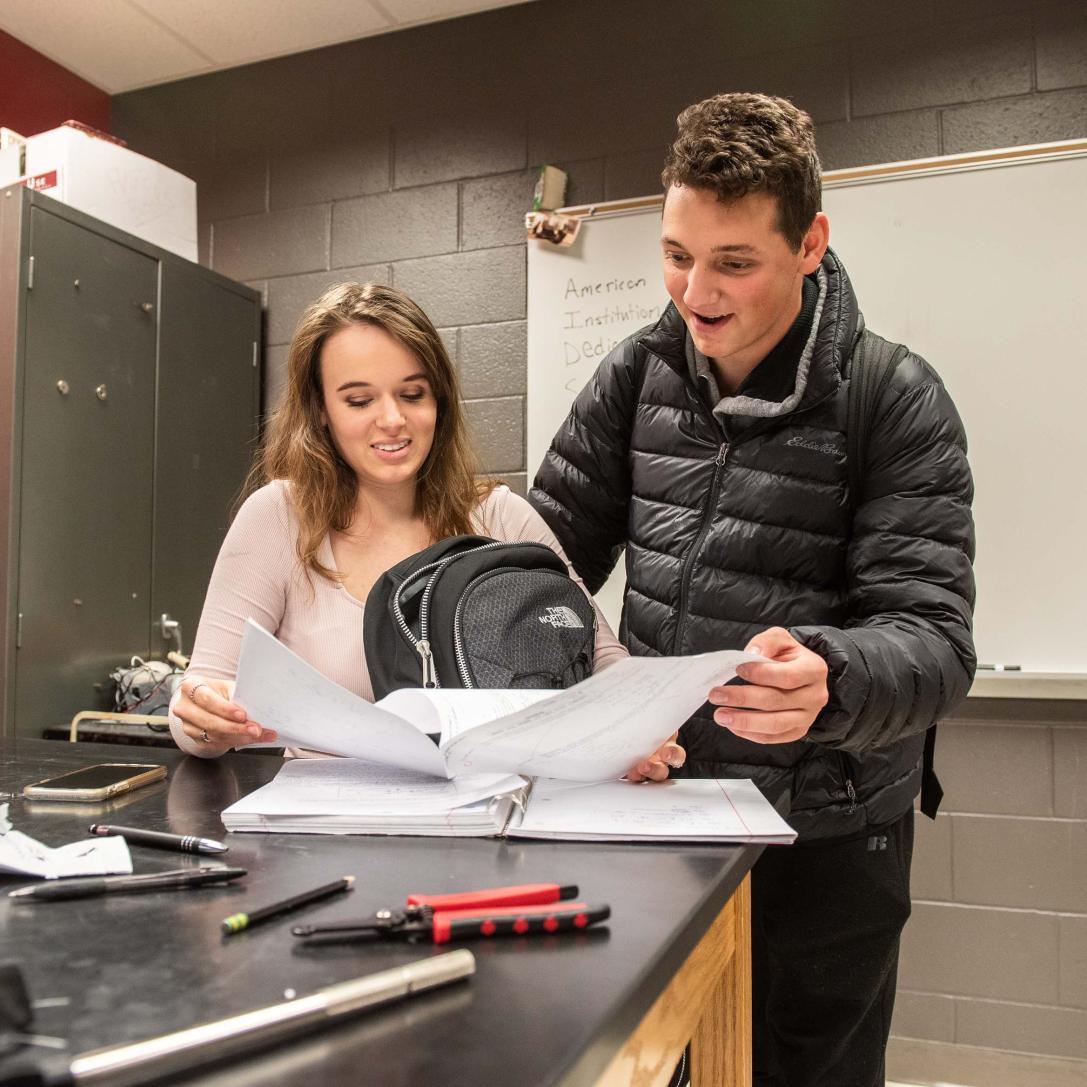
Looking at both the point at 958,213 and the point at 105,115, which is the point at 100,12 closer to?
the point at 105,115

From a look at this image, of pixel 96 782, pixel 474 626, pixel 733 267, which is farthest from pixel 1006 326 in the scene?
pixel 96 782

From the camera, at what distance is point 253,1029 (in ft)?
1.21

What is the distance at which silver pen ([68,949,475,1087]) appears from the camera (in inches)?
13.5

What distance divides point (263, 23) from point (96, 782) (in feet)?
8.69

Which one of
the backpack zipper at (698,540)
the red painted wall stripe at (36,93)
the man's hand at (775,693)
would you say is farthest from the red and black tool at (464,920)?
the red painted wall stripe at (36,93)

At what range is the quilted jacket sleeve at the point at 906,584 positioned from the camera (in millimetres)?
884

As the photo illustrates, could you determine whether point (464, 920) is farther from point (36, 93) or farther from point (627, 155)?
point (36, 93)

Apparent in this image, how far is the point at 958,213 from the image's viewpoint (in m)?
2.26

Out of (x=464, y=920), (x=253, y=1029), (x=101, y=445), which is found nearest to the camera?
(x=253, y=1029)

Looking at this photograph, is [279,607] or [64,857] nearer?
[64,857]

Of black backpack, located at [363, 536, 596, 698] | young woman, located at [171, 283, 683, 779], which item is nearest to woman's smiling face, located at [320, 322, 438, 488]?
young woman, located at [171, 283, 683, 779]

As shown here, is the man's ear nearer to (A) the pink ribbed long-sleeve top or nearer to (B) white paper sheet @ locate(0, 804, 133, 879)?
(A) the pink ribbed long-sleeve top

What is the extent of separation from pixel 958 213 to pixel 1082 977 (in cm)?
169

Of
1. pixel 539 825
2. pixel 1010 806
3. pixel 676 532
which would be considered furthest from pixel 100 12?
pixel 1010 806
